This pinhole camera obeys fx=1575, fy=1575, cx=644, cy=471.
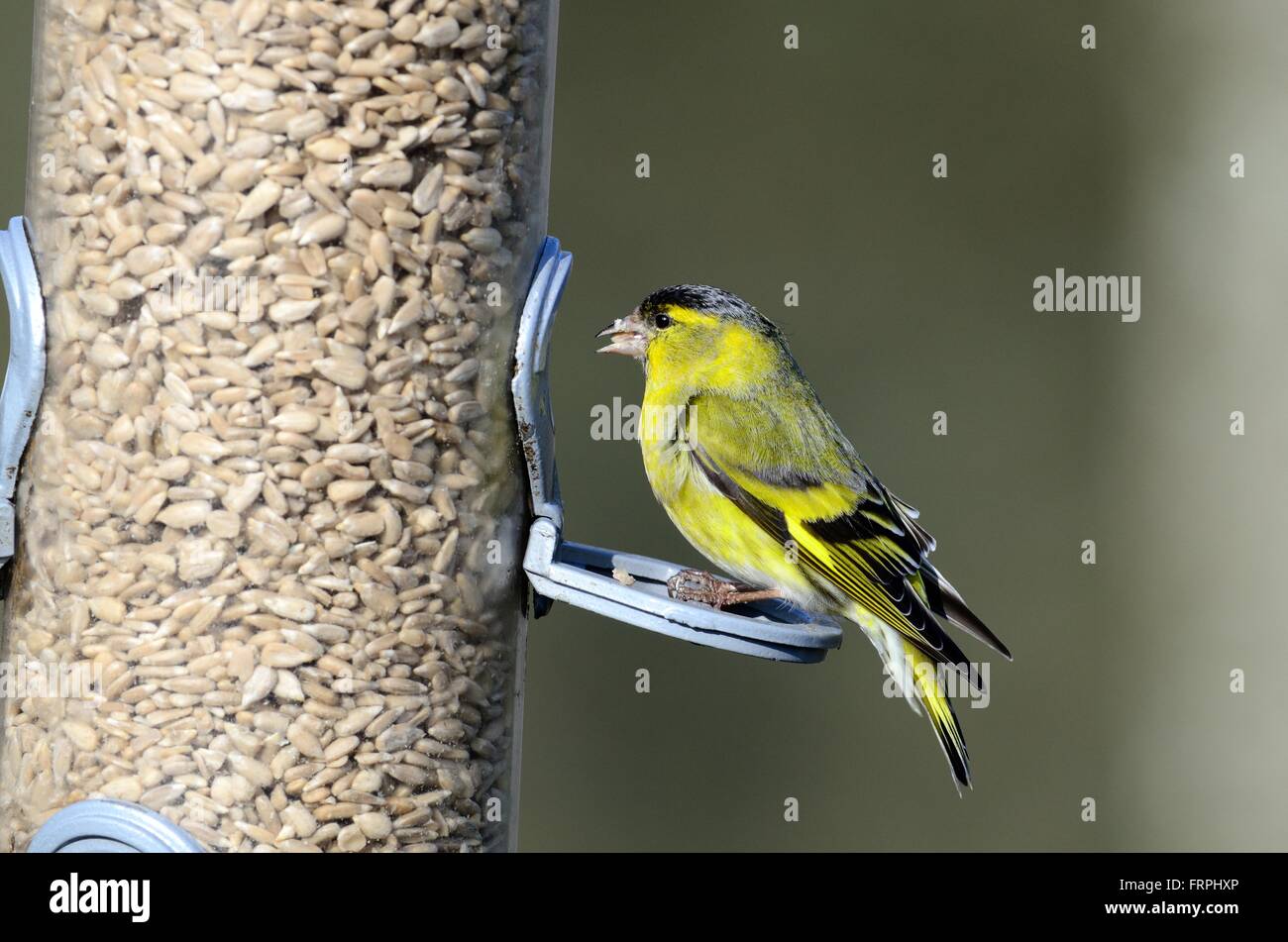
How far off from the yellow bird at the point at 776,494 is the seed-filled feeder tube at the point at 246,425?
1.35 meters

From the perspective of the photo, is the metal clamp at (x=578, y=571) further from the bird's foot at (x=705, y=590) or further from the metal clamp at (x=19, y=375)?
the metal clamp at (x=19, y=375)

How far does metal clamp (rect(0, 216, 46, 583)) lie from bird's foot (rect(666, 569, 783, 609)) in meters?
1.50

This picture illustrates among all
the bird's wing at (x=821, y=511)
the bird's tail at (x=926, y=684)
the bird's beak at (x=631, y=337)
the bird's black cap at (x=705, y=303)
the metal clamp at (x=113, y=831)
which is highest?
the bird's black cap at (x=705, y=303)

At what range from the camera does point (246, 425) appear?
3291 millimetres

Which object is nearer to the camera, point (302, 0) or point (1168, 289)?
point (302, 0)

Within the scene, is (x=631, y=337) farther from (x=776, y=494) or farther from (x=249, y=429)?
(x=249, y=429)

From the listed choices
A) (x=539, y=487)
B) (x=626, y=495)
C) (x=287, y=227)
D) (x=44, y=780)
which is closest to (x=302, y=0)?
(x=287, y=227)

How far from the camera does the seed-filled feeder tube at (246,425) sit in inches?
128

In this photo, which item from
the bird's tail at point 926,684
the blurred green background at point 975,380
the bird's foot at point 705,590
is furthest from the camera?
the blurred green background at point 975,380

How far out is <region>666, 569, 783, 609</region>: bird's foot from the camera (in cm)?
377

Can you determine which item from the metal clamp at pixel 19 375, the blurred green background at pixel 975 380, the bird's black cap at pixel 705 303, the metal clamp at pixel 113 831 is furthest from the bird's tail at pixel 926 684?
the blurred green background at pixel 975 380

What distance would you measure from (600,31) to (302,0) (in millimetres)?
5210

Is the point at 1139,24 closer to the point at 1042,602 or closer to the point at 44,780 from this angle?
the point at 1042,602

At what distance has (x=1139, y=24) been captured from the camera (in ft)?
28.7
